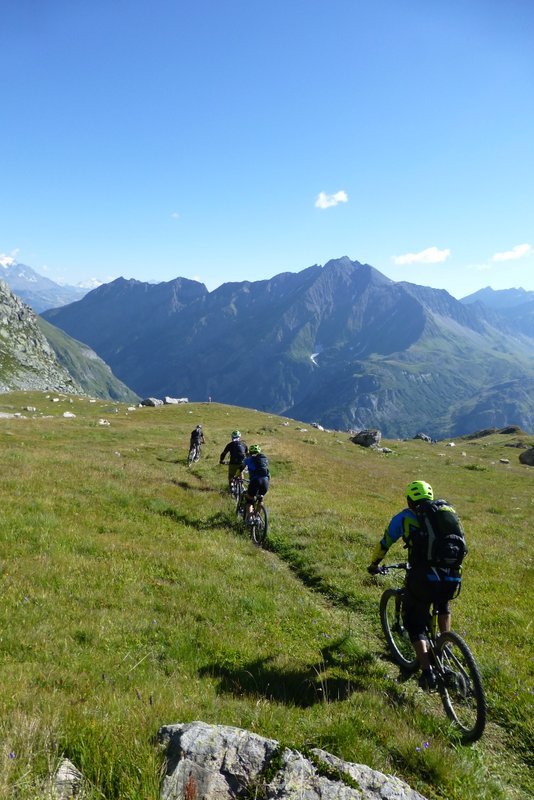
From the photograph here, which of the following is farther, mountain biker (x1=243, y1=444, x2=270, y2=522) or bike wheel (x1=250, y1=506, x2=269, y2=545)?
mountain biker (x1=243, y1=444, x2=270, y2=522)

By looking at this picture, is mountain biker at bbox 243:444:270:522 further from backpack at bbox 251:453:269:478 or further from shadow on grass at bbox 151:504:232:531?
shadow on grass at bbox 151:504:232:531

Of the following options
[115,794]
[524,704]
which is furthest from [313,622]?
[115,794]

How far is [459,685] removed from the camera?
7.32 metres

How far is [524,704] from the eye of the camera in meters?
7.61

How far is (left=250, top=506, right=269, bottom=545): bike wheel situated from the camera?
16594mm

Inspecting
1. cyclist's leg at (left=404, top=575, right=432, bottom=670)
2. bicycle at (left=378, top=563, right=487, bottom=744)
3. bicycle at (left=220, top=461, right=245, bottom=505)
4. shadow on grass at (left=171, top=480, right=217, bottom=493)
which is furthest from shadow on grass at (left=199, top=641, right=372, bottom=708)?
shadow on grass at (left=171, top=480, right=217, bottom=493)

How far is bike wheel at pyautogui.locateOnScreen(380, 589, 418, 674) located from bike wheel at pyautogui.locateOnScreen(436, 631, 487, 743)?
1.10 m

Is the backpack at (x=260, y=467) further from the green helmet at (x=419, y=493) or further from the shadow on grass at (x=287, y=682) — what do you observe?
the green helmet at (x=419, y=493)

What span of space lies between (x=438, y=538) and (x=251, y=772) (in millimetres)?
4464

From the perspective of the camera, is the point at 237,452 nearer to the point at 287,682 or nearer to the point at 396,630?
the point at 396,630

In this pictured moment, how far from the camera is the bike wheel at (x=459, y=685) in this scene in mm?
6602

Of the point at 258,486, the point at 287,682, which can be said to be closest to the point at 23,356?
the point at 258,486

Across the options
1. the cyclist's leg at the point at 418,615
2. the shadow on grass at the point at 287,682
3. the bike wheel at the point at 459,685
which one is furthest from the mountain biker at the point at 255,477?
the bike wheel at the point at 459,685

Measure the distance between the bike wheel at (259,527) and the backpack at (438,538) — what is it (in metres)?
9.48
